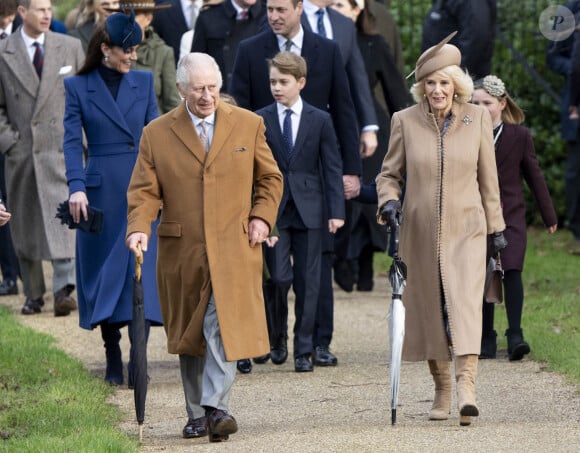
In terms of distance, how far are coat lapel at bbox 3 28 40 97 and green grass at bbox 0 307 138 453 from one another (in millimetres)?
1927

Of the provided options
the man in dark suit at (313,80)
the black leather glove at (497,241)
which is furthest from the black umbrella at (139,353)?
the man in dark suit at (313,80)

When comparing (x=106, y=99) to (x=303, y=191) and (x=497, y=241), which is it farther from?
(x=497, y=241)

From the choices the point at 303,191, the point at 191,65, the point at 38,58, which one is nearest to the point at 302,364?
the point at 303,191

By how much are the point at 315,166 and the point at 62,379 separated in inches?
78.1

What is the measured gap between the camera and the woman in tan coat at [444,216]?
28.1ft

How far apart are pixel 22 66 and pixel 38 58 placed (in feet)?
0.44

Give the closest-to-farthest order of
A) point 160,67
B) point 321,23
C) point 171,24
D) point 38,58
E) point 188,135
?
point 188,135 → point 321,23 → point 160,67 → point 38,58 → point 171,24

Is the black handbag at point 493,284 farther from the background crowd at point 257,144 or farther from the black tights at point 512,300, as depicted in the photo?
the black tights at point 512,300

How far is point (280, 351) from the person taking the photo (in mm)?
10766

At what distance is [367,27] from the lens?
1312 cm

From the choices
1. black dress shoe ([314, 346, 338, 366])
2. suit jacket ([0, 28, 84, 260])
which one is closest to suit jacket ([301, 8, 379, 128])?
black dress shoe ([314, 346, 338, 366])

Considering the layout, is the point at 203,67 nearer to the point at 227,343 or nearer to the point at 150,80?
the point at 227,343

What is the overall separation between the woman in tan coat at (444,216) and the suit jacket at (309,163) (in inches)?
69.3

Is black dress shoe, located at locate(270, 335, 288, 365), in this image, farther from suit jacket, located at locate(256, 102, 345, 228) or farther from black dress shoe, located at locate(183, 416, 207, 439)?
black dress shoe, located at locate(183, 416, 207, 439)
